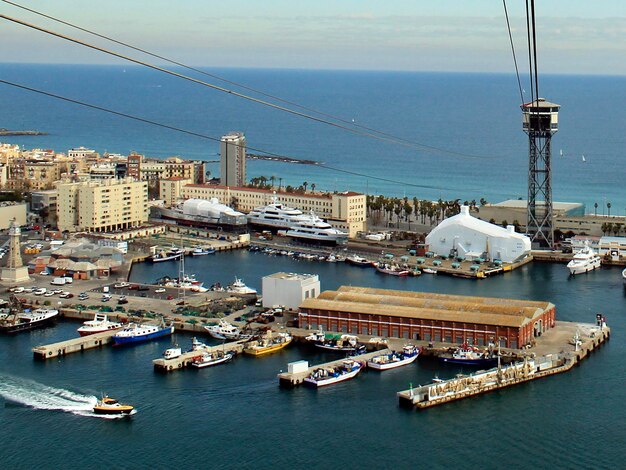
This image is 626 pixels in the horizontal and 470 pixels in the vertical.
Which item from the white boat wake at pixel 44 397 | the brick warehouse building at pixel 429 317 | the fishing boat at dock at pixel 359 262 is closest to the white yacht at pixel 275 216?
the fishing boat at dock at pixel 359 262

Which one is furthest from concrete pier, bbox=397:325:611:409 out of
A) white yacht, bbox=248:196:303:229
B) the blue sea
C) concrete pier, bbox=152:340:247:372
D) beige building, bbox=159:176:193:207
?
the blue sea

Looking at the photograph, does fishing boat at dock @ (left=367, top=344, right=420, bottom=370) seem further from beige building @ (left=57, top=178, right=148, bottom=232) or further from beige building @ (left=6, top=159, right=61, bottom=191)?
beige building @ (left=6, top=159, right=61, bottom=191)

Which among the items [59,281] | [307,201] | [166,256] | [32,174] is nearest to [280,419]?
[59,281]

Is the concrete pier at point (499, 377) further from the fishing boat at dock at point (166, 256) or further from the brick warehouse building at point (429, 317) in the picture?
the fishing boat at dock at point (166, 256)

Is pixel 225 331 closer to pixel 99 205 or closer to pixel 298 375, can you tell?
pixel 298 375

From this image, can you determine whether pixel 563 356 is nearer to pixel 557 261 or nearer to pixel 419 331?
pixel 419 331

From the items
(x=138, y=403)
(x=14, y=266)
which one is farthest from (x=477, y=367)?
(x=14, y=266)
